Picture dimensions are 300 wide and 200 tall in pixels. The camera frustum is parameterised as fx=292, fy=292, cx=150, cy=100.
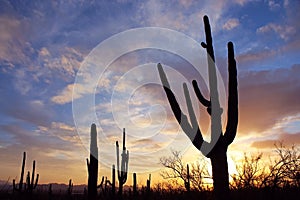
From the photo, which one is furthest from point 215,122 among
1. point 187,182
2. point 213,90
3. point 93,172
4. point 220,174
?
point 187,182

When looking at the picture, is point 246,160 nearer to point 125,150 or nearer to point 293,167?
point 293,167

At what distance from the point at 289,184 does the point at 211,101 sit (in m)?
4.18

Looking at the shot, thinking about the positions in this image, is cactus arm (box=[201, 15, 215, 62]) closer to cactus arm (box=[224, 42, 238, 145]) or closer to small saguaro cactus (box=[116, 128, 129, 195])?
cactus arm (box=[224, 42, 238, 145])

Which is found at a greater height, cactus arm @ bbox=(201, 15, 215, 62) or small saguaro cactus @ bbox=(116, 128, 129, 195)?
cactus arm @ bbox=(201, 15, 215, 62)

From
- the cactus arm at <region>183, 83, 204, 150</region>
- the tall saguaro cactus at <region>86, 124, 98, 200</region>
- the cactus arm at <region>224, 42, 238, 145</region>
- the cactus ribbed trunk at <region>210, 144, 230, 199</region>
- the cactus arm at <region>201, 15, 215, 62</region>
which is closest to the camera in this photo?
the tall saguaro cactus at <region>86, 124, 98, 200</region>

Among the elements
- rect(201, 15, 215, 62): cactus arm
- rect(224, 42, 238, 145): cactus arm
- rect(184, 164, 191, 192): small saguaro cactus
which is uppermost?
rect(201, 15, 215, 62): cactus arm

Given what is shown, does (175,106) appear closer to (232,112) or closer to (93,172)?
(232,112)

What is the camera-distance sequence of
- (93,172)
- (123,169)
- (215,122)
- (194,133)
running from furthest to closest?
1. (123,169)
2. (194,133)
3. (215,122)
4. (93,172)

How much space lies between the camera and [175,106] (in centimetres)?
808

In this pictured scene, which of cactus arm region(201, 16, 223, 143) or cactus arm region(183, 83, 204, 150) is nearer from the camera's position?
cactus arm region(201, 16, 223, 143)

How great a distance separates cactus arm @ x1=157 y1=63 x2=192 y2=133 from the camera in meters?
7.84

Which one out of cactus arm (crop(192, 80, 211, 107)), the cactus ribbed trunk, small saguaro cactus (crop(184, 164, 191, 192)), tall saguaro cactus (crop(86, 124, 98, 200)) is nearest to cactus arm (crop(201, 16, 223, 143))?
cactus arm (crop(192, 80, 211, 107))

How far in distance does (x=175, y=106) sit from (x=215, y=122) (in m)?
1.18

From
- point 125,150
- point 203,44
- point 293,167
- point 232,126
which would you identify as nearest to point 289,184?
point 293,167
